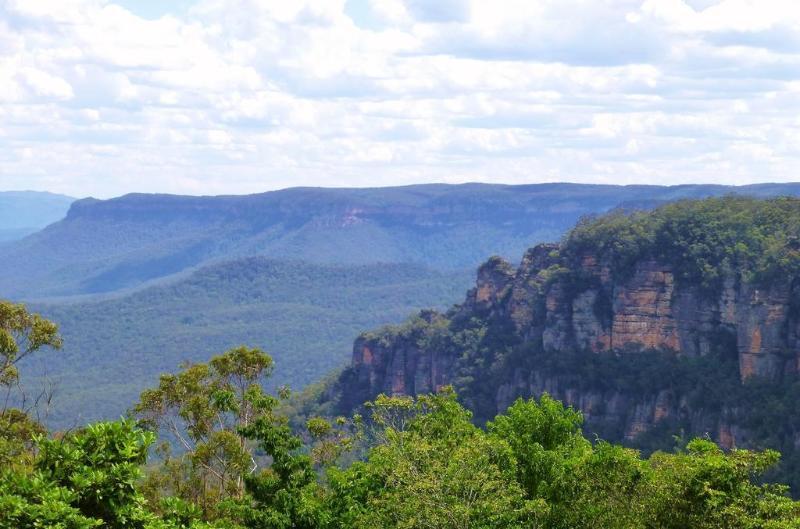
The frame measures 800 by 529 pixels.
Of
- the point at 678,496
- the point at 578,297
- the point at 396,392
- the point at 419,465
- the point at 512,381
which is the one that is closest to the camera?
the point at 678,496

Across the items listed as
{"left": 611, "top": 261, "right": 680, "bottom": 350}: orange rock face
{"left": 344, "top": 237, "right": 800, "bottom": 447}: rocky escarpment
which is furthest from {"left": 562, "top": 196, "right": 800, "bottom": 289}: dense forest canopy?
{"left": 611, "top": 261, "right": 680, "bottom": 350}: orange rock face

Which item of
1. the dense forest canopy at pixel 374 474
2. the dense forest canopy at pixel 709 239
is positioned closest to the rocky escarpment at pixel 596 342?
the dense forest canopy at pixel 709 239

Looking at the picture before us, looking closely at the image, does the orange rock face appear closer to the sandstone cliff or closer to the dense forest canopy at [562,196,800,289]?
the sandstone cliff

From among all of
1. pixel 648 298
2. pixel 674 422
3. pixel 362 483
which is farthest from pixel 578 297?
pixel 362 483

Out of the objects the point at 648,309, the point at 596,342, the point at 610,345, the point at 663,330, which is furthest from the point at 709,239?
the point at 596,342

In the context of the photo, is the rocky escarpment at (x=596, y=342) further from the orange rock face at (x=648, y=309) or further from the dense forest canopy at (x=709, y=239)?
the dense forest canopy at (x=709, y=239)

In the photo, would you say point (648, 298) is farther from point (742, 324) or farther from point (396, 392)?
point (396, 392)
